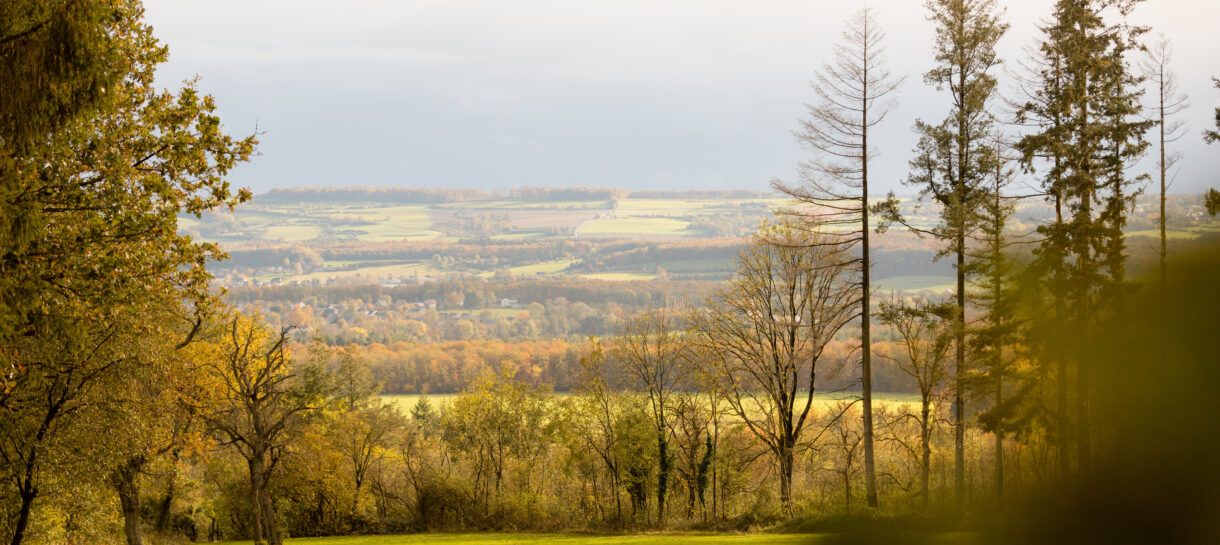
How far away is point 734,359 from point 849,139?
12455mm

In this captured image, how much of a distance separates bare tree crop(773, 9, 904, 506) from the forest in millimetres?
123

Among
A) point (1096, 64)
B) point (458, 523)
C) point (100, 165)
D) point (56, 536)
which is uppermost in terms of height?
point (1096, 64)

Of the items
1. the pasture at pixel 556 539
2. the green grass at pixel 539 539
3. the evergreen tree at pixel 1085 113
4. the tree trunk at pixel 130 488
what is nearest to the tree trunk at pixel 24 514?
the tree trunk at pixel 130 488

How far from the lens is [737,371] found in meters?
39.7

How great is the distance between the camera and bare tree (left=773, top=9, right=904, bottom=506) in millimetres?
31703

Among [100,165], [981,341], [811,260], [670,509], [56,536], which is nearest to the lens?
[100,165]

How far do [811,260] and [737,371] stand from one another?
732 centimetres

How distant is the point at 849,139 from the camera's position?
31.8 m

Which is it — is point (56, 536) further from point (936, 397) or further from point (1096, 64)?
point (1096, 64)

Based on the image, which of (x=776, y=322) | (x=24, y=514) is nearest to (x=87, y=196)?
(x=24, y=514)

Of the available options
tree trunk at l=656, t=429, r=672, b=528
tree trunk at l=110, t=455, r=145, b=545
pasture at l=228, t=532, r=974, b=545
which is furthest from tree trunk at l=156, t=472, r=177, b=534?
tree trunk at l=656, t=429, r=672, b=528

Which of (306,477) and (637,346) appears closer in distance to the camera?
(306,477)

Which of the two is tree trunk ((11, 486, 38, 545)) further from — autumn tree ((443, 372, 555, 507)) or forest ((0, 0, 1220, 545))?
autumn tree ((443, 372, 555, 507))

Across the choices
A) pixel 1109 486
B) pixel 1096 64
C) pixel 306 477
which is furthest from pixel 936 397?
pixel 1109 486
